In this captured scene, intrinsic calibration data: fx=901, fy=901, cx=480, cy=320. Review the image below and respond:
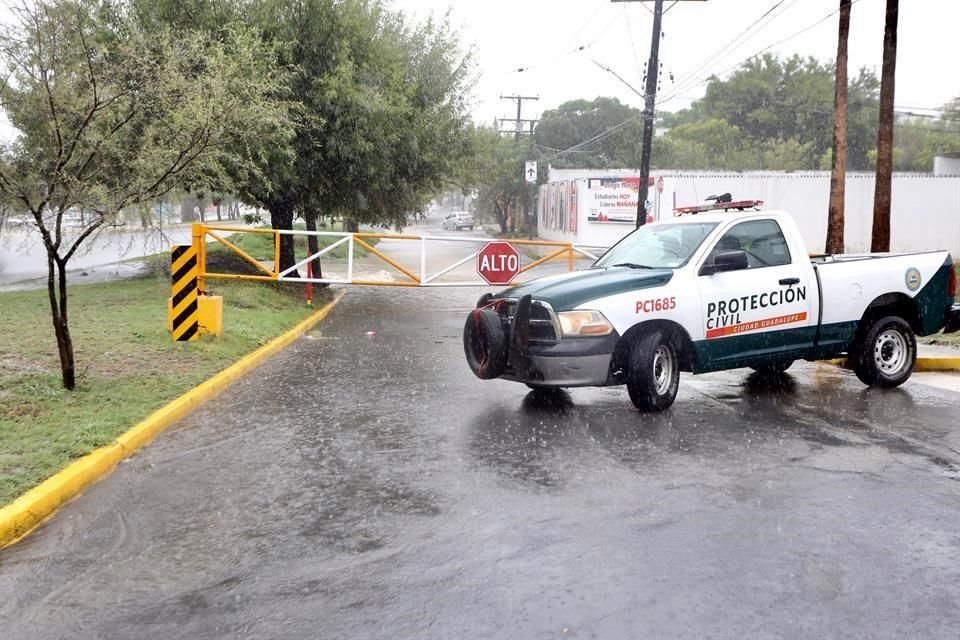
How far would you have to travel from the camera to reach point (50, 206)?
8.02m

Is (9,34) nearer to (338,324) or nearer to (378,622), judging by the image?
(378,622)

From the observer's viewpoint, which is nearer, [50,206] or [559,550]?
[559,550]

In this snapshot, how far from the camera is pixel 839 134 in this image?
69.4ft

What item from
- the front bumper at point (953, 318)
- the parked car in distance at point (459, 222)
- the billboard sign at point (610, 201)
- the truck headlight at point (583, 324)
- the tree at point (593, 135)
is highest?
the tree at point (593, 135)

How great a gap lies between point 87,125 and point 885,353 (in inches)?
322

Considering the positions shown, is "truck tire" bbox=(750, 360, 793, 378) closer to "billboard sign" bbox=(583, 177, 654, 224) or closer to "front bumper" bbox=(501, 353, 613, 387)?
"front bumper" bbox=(501, 353, 613, 387)

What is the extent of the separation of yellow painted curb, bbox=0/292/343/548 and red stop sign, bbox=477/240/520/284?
24.9 feet

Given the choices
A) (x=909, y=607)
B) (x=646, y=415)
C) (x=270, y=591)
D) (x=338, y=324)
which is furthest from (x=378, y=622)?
(x=338, y=324)

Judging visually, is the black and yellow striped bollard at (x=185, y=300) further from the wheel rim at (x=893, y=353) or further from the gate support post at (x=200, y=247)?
the wheel rim at (x=893, y=353)

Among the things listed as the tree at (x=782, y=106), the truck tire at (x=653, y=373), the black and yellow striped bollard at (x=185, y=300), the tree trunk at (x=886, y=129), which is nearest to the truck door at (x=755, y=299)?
the truck tire at (x=653, y=373)

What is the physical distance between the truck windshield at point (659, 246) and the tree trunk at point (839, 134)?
1235 cm

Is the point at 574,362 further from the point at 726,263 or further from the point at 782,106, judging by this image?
the point at 782,106

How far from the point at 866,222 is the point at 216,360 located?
30.2 metres

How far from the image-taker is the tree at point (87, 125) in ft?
25.1
